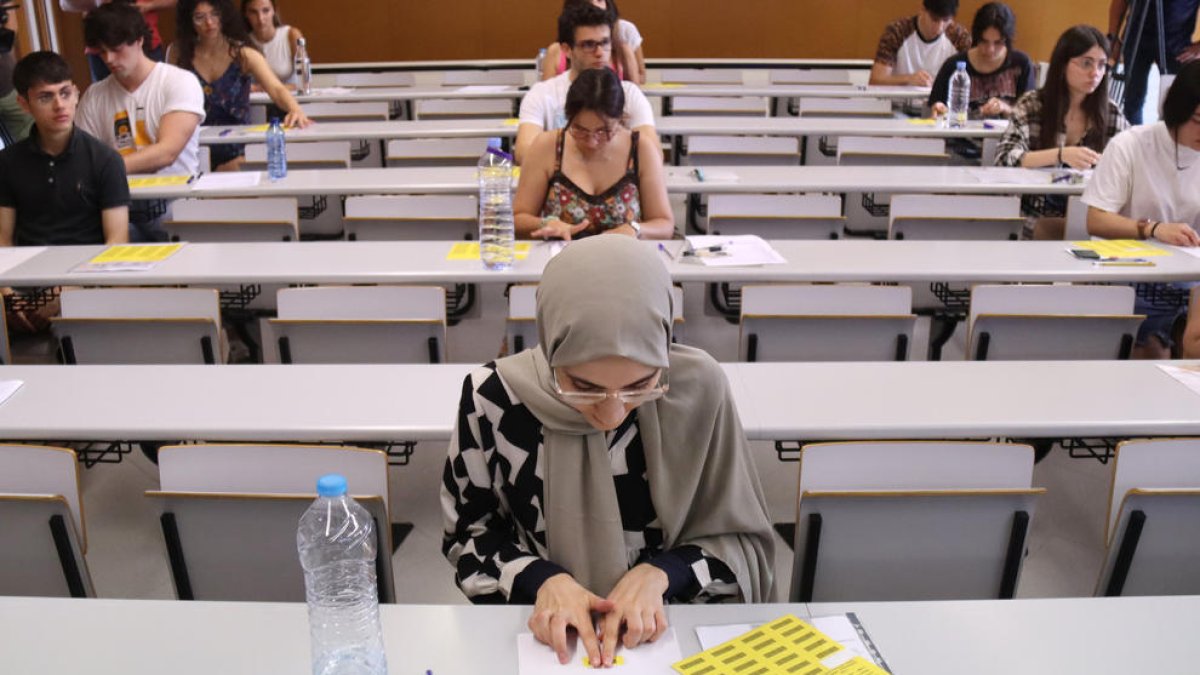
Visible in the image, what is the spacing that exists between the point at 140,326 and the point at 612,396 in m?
2.10

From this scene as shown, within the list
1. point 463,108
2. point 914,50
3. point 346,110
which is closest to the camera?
point 346,110

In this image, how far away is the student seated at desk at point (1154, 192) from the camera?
12.1ft

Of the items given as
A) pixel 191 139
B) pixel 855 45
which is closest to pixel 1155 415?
pixel 191 139

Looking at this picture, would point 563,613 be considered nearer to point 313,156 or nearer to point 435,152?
point 435,152

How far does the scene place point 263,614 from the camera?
5.43ft

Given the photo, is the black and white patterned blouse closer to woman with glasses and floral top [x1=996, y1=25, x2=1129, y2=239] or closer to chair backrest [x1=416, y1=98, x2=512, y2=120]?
woman with glasses and floral top [x1=996, y1=25, x2=1129, y2=239]

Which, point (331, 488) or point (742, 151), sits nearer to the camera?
point (331, 488)

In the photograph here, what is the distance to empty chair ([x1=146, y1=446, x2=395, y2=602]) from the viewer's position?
2023mm

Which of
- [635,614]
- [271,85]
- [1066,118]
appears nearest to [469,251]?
[635,614]

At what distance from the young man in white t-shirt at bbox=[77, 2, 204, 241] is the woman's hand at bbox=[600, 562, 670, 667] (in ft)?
12.9

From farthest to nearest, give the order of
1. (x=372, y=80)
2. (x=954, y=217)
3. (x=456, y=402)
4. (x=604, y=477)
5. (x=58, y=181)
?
1. (x=372, y=80)
2. (x=954, y=217)
3. (x=58, y=181)
4. (x=456, y=402)
5. (x=604, y=477)

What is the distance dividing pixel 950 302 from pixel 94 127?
4.11m

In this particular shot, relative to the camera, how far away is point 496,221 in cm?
381

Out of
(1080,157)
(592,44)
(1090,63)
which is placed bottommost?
(1080,157)
